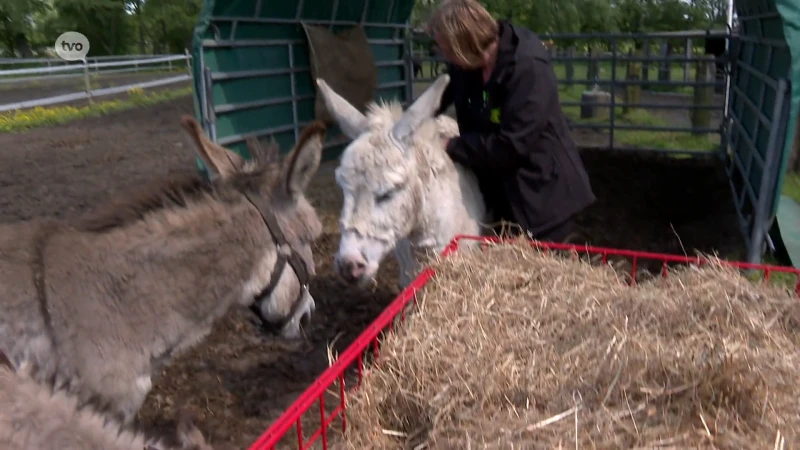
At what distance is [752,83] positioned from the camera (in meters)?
6.02

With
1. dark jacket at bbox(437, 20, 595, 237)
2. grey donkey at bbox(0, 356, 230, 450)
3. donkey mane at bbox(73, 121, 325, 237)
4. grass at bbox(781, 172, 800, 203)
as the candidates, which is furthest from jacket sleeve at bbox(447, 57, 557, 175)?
grass at bbox(781, 172, 800, 203)

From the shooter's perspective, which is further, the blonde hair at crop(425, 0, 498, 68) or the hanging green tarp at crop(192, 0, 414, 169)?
the hanging green tarp at crop(192, 0, 414, 169)

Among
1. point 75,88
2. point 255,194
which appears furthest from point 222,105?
point 75,88

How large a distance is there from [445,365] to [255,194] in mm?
985

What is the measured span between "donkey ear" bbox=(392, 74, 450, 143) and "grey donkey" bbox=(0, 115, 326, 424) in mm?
792

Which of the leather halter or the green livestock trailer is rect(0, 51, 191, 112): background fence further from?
the leather halter

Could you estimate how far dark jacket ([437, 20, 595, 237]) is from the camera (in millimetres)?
3195

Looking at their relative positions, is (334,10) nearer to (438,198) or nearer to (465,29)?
(465,29)

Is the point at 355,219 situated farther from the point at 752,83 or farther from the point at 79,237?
the point at 752,83

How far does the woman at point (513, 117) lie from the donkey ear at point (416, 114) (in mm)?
254

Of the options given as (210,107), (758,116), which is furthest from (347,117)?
(758,116)

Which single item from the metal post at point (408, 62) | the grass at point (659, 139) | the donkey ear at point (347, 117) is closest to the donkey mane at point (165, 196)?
the donkey ear at point (347, 117)

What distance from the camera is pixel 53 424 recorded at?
1458 millimetres

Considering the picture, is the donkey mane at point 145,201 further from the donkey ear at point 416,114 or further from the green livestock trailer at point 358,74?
the green livestock trailer at point 358,74
